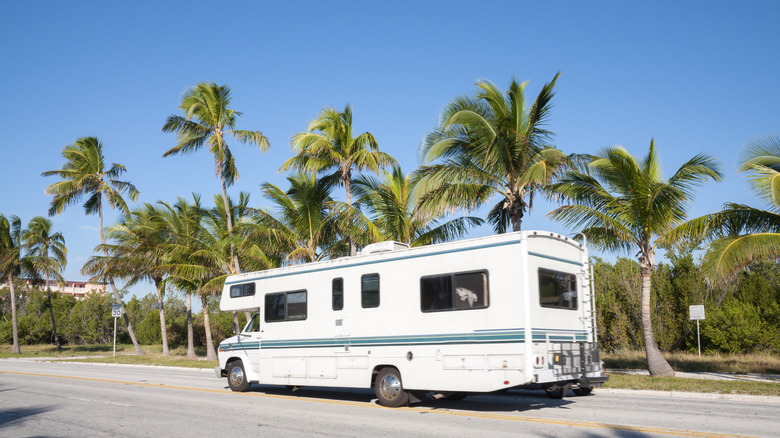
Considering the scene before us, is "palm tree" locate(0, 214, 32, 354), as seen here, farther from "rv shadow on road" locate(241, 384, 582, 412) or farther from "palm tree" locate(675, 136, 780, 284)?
"palm tree" locate(675, 136, 780, 284)

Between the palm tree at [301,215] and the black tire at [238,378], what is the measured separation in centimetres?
949

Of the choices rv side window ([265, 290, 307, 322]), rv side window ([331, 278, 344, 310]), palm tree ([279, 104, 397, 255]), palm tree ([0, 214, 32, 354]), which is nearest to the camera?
rv side window ([331, 278, 344, 310])

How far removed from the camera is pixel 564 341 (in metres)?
11.1

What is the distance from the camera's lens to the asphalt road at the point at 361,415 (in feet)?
29.6

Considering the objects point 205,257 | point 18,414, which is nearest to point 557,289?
point 18,414

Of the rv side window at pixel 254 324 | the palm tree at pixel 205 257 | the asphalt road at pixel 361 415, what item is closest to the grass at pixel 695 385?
the asphalt road at pixel 361 415

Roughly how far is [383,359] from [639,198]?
31.4 ft

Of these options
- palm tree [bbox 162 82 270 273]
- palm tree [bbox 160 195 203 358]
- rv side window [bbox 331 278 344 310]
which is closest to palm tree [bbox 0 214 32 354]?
palm tree [bbox 160 195 203 358]

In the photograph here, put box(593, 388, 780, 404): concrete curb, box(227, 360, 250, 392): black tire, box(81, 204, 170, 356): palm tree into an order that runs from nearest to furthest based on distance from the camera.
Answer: box(593, 388, 780, 404): concrete curb → box(227, 360, 250, 392): black tire → box(81, 204, 170, 356): palm tree

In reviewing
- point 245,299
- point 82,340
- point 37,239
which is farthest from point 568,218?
point 82,340

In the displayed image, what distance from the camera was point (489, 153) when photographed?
1781 centimetres

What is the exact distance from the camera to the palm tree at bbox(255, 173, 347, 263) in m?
25.0

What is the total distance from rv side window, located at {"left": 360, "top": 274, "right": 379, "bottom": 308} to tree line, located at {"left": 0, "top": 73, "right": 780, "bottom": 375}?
6816 millimetres

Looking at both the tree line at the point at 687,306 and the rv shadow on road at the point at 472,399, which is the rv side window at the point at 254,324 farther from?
the tree line at the point at 687,306
